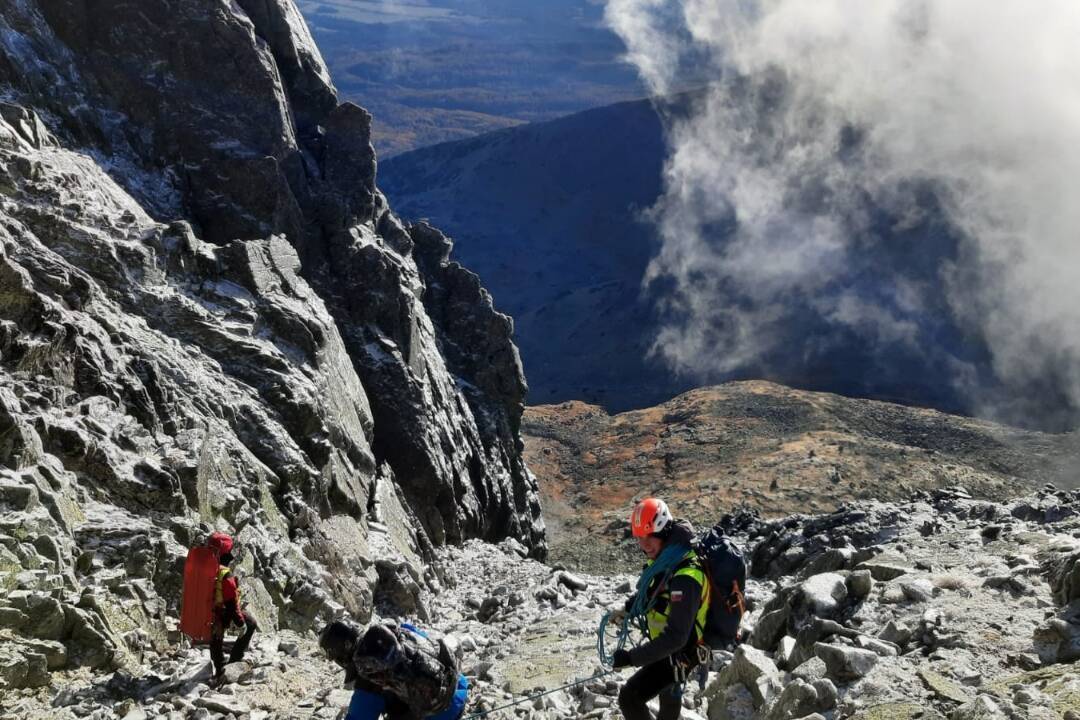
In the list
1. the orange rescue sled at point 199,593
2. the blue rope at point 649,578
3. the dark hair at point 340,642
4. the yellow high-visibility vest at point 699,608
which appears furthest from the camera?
the orange rescue sled at point 199,593

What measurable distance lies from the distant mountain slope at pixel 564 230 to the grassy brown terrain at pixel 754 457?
12508 mm

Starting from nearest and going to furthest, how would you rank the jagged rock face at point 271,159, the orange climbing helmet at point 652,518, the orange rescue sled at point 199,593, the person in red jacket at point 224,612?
1. the orange climbing helmet at point 652,518
2. the person in red jacket at point 224,612
3. the orange rescue sled at point 199,593
4. the jagged rock face at point 271,159

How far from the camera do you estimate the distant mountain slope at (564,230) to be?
106 meters

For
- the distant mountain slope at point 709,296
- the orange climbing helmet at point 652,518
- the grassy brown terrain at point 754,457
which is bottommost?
the grassy brown terrain at point 754,457

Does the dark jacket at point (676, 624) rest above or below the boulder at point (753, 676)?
→ above

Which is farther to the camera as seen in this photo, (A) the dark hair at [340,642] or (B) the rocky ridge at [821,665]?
(B) the rocky ridge at [821,665]

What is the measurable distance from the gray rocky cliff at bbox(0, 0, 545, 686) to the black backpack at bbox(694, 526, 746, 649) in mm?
7740

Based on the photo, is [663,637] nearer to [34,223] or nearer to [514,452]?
[34,223]

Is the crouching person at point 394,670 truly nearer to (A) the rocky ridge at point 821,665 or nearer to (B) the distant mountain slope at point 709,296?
(A) the rocky ridge at point 821,665

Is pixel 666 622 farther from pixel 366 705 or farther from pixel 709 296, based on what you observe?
pixel 709 296

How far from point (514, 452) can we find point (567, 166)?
417 feet

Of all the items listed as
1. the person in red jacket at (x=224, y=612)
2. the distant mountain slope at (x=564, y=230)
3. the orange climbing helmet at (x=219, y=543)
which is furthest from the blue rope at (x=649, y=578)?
the distant mountain slope at (x=564, y=230)

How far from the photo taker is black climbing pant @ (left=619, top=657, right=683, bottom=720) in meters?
7.96

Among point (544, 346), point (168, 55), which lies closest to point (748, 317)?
point (544, 346)
